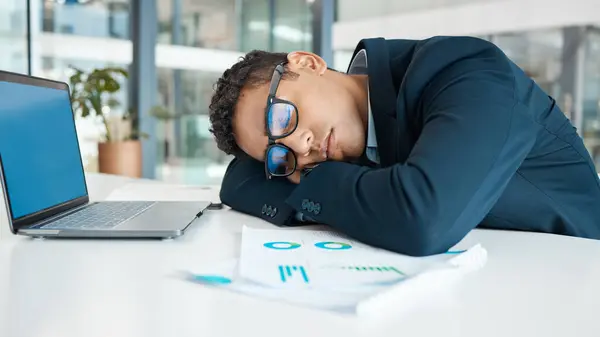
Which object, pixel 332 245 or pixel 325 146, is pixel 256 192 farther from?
pixel 332 245

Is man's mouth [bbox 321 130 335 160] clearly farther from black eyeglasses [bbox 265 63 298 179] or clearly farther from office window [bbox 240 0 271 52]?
office window [bbox 240 0 271 52]

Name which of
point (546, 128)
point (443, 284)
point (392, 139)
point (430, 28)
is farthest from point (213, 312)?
point (430, 28)

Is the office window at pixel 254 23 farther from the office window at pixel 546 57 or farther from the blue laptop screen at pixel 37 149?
the blue laptop screen at pixel 37 149

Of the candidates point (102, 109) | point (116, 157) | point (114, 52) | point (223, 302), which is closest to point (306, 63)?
point (223, 302)

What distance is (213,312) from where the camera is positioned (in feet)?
1.65

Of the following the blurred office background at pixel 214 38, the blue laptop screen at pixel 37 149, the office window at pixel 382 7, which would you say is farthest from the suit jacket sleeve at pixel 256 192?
the office window at pixel 382 7

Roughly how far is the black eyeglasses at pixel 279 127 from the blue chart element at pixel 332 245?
0.29m

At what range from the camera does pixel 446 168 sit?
0.77 metres

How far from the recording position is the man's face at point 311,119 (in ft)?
3.48

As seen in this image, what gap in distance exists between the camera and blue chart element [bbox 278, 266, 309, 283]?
1.96ft

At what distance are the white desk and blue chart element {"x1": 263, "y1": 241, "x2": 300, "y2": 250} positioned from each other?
0.16ft

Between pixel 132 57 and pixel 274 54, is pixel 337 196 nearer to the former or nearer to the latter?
pixel 274 54

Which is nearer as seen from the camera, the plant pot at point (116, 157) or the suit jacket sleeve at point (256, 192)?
the suit jacket sleeve at point (256, 192)

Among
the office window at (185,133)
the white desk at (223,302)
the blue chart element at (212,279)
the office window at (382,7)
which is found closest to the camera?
the white desk at (223,302)
